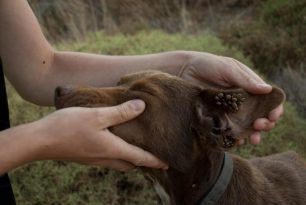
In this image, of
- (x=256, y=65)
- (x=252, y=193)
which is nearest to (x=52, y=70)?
(x=252, y=193)

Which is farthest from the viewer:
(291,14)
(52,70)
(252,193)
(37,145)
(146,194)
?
(291,14)

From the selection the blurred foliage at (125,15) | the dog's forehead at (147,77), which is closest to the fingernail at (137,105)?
the dog's forehead at (147,77)

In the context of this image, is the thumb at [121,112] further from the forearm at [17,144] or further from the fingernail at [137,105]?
the forearm at [17,144]

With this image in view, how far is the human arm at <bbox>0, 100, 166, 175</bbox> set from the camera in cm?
277

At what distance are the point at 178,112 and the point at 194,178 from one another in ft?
1.15

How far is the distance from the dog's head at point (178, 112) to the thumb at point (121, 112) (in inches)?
2.5

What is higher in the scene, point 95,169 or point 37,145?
point 37,145

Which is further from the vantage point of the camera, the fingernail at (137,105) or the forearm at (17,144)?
the fingernail at (137,105)

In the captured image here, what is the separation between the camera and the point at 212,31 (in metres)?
8.13

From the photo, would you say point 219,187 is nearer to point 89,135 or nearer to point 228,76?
point 228,76

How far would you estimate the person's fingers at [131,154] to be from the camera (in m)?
2.86

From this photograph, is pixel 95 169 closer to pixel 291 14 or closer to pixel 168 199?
pixel 168 199

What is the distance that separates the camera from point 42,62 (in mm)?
3494

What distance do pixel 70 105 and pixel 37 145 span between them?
0.82 ft
